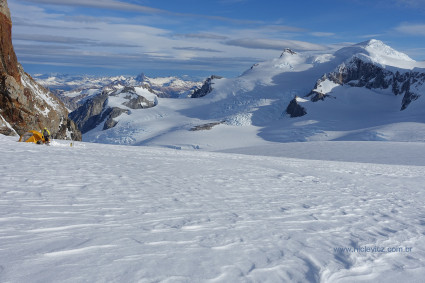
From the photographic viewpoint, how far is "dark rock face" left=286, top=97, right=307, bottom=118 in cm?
7750

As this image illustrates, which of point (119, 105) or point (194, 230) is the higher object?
point (194, 230)

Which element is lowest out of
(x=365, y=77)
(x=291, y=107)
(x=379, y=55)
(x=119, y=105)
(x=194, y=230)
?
(x=119, y=105)

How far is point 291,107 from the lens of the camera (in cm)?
8112

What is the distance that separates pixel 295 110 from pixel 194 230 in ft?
254

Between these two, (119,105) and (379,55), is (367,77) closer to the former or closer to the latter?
(379,55)

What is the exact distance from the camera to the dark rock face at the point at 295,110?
77.5m

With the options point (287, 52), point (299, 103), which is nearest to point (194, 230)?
point (299, 103)

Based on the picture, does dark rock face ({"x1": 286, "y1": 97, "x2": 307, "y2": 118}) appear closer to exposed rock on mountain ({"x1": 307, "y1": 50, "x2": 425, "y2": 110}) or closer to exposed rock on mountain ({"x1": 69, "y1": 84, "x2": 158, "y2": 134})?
exposed rock on mountain ({"x1": 307, "y1": 50, "x2": 425, "y2": 110})

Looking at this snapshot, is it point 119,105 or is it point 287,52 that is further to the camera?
point 287,52

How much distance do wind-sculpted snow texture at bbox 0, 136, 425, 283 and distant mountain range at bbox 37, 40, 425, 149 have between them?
4509 centimetres

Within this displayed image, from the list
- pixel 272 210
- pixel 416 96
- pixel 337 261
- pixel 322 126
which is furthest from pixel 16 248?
pixel 416 96

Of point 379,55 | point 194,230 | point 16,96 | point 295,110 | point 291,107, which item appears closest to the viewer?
point 194,230

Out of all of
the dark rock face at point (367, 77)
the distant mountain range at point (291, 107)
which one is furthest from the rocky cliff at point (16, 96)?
the dark rock face at point (367, 77)

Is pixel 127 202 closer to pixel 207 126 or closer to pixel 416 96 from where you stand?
pixel 207 126
